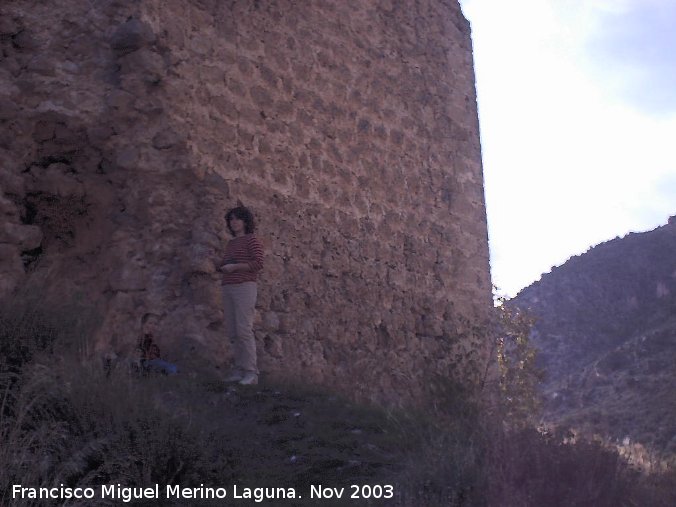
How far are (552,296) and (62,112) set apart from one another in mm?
22600

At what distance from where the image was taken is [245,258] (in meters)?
7.02

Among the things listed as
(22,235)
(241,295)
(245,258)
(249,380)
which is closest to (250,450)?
(249,380)

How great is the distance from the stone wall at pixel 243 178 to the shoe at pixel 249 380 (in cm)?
43

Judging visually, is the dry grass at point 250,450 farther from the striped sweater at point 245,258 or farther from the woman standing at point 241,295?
the striped sweater at point 245,258

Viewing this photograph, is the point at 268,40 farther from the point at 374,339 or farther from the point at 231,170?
the point at 374,339

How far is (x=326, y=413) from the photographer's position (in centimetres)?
619

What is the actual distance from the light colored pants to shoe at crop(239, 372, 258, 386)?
0.16ft

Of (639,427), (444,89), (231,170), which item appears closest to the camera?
(231,170)

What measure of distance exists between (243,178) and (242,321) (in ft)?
4.71

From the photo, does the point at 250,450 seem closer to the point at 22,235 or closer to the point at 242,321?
the point at 242,321

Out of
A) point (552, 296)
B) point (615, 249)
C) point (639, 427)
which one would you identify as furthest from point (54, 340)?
point (615, 249)

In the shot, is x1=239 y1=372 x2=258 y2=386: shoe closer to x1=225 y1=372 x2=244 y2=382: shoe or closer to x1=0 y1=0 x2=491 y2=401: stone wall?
x1=225 y1=372 x2=244 y2=382: shoe

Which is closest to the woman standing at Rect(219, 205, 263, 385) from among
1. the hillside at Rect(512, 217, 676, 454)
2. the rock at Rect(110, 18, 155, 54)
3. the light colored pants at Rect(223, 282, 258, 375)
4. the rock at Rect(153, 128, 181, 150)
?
the light colored pants at Rect(223, 282, 258, 375)

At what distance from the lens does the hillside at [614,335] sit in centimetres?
1750
